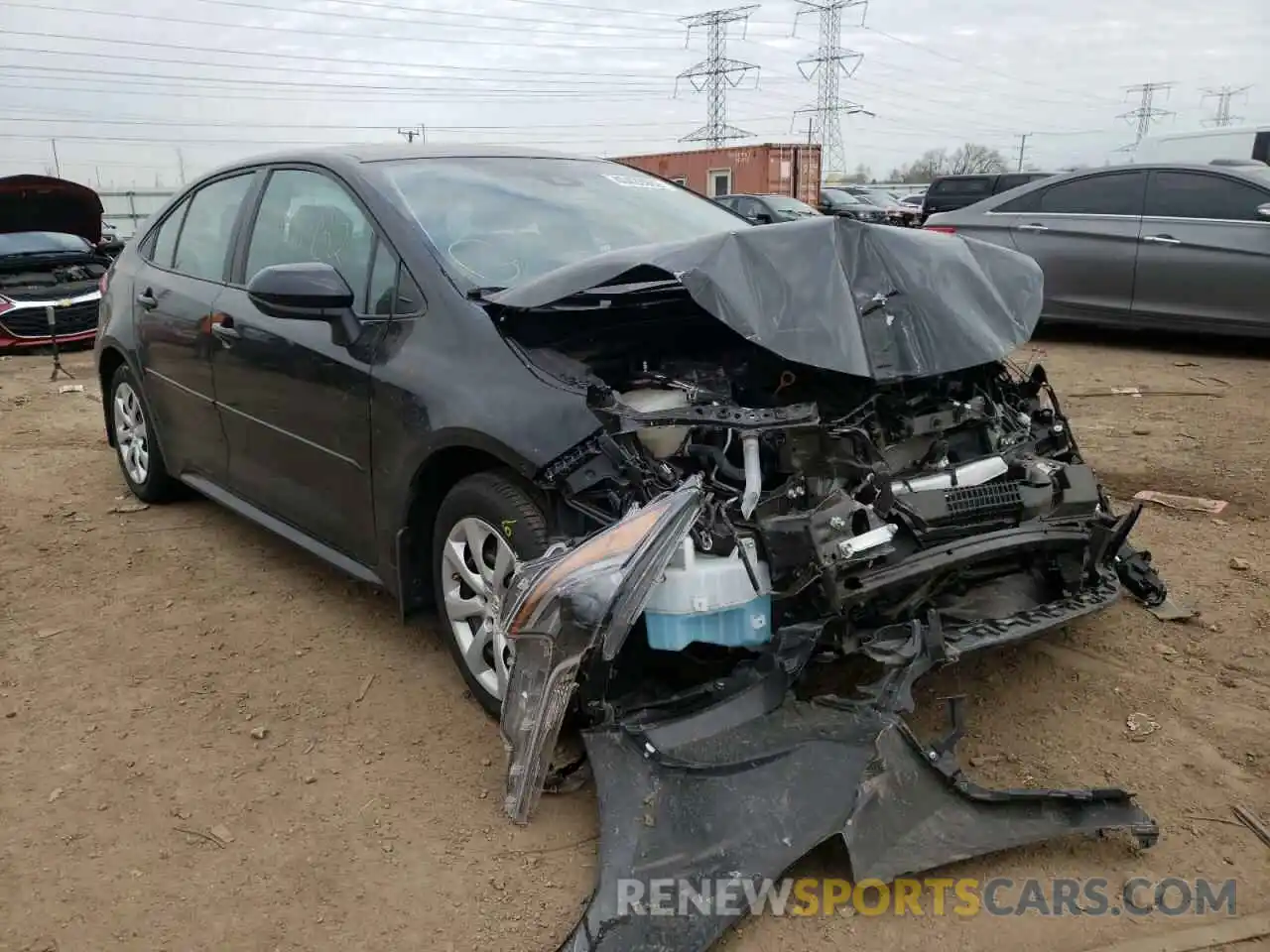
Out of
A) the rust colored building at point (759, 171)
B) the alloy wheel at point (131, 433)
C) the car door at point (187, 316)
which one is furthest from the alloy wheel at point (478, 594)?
the rust colored building at point (759, 171)

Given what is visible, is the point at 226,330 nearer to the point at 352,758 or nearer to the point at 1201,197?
the point at 352,758

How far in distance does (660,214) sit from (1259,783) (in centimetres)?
266

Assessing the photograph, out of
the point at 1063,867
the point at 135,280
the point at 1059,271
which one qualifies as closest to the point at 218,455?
the point at 135,280

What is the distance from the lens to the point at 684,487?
99.3 inches

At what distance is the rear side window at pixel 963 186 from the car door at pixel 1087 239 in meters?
7.78

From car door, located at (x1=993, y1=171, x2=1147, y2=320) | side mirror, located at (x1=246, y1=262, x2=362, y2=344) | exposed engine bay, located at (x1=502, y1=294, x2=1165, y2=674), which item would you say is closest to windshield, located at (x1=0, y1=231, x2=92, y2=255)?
side mirror, located at (x1=246, y1=262, x2=362, y2=344)

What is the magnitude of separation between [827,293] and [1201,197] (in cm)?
672

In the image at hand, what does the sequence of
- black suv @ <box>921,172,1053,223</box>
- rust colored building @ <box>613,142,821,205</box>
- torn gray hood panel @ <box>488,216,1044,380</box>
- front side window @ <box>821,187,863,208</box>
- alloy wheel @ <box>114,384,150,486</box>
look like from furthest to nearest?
rust colored building @ <box>613,142,821,205</box>
front side window @ <box>821,187,863,208</box>
black suv @ <box>921,172,1053,223</box>
alloy wheel @ <box>114,384,150,486</box>
torn gray hood panel @ <box>488,216,1044,380</box>

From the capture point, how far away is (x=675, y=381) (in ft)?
9.34

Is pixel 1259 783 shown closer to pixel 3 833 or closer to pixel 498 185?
pixel 498 185

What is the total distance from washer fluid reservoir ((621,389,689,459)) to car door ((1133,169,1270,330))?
6.67 m

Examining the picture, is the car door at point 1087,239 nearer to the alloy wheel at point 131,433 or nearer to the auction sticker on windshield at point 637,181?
the auction sticker on windshield at point 637,181

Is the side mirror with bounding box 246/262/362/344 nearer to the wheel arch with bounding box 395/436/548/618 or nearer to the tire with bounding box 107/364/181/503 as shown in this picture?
the wheel arch with bounding box 395/436/548/618

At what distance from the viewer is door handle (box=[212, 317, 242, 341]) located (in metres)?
3.86
